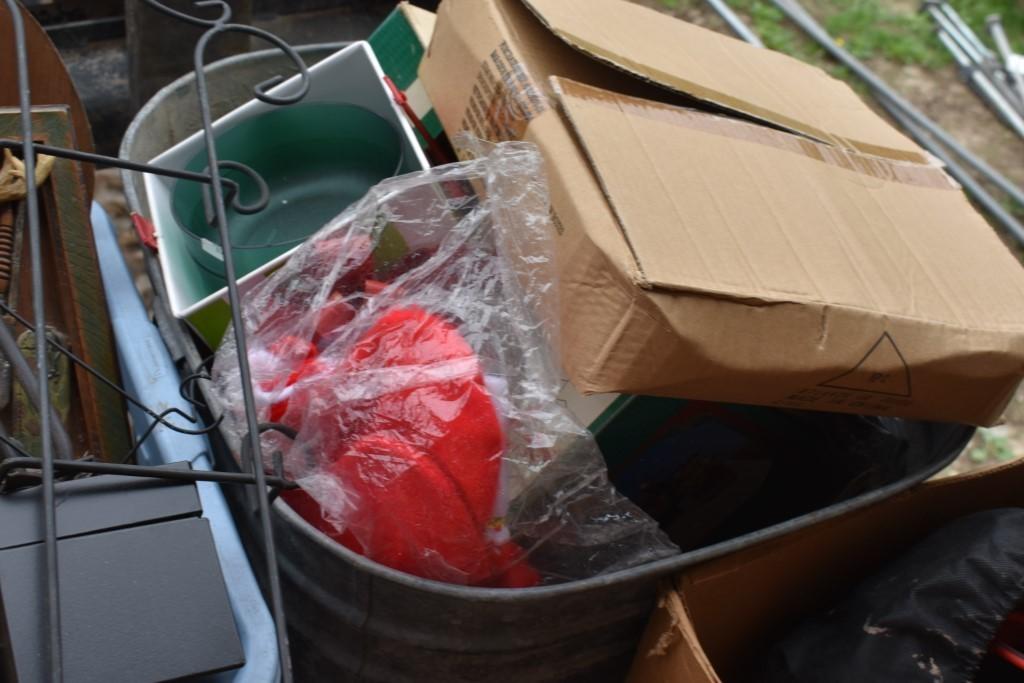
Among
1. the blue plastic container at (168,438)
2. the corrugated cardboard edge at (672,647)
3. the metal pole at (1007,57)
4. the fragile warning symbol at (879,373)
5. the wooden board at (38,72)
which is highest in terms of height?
the metal pole at (1007,57)

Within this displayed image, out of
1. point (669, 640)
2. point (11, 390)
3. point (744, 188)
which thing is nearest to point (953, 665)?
point (669, 640)

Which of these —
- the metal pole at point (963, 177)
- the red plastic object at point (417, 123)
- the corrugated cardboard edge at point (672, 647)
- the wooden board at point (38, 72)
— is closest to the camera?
the corrugated cardboard edge at point (672, 647)

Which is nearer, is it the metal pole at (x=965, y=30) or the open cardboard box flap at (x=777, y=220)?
the open cardboard box flap at (x=777, y=220)

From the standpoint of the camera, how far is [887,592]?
1083 millimetres

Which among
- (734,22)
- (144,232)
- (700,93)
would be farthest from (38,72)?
(734,22)

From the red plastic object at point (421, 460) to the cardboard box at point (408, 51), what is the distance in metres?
0.50

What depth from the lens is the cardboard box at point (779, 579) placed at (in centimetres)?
103

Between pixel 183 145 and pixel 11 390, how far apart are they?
44cm

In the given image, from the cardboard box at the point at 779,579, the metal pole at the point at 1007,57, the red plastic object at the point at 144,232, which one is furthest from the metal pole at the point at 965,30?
the red plastic object at the point at 144,232

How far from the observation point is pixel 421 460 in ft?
3.03

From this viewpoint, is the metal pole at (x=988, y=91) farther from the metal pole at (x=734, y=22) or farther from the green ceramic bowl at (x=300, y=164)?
the green ceramic bowl at (x=300, y=164)

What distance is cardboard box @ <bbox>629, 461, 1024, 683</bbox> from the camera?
40.4 inches

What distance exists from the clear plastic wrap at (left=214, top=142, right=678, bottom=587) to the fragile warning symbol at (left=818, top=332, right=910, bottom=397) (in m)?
0.28

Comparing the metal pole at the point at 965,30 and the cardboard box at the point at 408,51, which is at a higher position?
the metal pole at the point at 965,30
